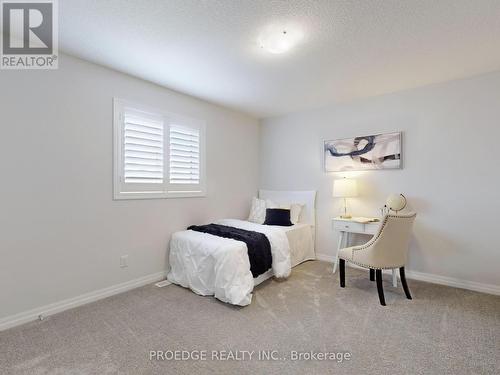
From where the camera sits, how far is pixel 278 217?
12.8 feet

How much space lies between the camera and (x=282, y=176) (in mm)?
4555

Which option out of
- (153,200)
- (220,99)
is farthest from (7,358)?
(220,99)

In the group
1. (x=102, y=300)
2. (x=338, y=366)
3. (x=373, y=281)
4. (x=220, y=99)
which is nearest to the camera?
(x=338, y=366)

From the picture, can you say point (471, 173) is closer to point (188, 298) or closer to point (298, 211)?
point (298, 211)

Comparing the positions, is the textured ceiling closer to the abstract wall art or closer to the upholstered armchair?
the abstract wall art

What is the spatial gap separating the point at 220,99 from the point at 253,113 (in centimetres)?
88

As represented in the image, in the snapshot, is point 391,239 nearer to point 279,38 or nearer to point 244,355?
point 244,355

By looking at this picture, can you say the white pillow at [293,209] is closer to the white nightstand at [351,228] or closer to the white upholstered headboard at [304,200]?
the white upholstered headboard at [304,200]

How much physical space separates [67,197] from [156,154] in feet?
3.48

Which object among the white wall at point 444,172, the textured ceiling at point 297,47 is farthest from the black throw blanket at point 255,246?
the textured ceiling at point 297,47

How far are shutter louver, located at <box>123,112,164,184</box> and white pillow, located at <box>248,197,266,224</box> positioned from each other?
1.67 m

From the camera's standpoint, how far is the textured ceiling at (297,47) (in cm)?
184

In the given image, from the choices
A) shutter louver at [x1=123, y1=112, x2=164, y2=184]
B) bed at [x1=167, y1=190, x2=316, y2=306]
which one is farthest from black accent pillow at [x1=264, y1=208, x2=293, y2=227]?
shutter louver at [x1=123, y1=112, x2=164, y2=184]

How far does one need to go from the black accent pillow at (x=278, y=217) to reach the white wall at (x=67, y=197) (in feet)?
4.58
